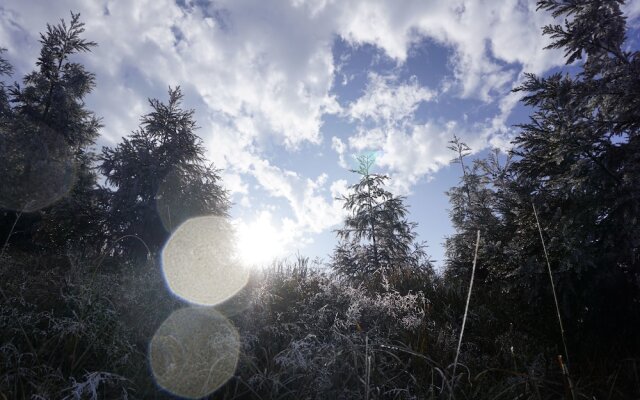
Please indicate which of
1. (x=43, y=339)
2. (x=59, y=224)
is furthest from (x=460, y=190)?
(x=43, y=339)

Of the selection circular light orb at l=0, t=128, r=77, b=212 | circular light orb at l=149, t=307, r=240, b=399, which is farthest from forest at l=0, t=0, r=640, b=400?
circular light orb at l=0, t=128, r=77, b=212

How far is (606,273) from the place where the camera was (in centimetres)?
482

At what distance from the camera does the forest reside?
8.87ft

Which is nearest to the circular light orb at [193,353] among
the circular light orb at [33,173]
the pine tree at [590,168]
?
the pine tree at [590,168]

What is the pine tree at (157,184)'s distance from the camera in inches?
423

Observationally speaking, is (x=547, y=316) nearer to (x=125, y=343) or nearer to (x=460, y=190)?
(x=125, y=343)

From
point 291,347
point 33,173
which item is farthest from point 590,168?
point 33,173

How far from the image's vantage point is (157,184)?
36.8ft

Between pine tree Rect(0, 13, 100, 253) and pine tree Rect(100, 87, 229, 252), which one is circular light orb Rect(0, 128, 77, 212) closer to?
pine tree Rect(0, 13, 100, 253)

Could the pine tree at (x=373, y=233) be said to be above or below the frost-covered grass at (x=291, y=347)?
above

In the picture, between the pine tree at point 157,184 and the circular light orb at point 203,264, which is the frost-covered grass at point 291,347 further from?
the pine tree at point 157,184

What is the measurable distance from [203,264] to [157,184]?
526 cm

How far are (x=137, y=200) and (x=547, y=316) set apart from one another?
11301 mm

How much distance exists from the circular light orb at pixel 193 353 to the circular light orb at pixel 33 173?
10.5 meters
